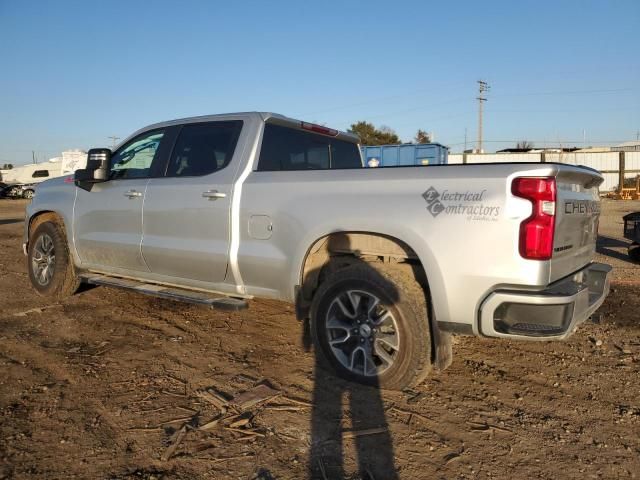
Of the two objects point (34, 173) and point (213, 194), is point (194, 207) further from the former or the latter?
point (34, 173)

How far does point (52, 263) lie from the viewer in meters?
5.87

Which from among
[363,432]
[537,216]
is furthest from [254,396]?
[537,216]

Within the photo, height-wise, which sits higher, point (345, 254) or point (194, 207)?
point (194, 207)

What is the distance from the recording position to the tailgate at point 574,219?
312 centimetres

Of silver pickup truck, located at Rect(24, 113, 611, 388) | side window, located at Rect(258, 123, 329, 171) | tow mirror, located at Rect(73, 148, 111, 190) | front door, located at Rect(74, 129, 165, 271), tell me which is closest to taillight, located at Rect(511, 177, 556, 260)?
silver pickup truck, located at Rect(24, 113, 611, 388)

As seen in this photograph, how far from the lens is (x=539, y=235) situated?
9.70 ft

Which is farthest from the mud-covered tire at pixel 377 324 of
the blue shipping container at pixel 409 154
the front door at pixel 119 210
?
the blue shipping container at pixel 409 154

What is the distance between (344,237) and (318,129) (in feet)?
5.44

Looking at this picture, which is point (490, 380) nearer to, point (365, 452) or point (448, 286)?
point (448, 286)

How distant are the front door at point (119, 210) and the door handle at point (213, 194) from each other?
0.89 metres

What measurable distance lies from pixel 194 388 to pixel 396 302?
1.54 m

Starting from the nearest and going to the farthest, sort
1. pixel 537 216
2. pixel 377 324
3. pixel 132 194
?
pixel 537 216 → pixel 377 324 → pixel 132 194

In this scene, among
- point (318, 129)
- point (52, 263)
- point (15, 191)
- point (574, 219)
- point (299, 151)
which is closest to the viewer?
point (574, 219)

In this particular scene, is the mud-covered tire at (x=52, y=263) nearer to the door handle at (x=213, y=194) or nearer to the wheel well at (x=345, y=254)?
the door handle at (x=213, y=194)
